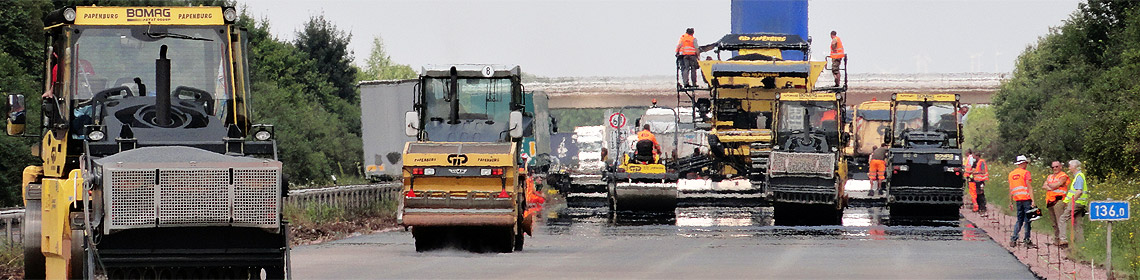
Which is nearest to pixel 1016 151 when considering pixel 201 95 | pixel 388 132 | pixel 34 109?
pixel 388 132

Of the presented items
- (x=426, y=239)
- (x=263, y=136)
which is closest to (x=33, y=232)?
(x=263, y=136)

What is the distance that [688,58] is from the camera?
42.2 meters

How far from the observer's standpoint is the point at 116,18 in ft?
57.3

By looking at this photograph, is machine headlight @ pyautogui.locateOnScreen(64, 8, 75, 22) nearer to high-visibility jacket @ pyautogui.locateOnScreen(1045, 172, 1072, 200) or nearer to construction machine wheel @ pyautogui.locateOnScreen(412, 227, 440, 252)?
construction machine wheel @ pyautogui.locateOnScreen(412, 227, 440, 252)

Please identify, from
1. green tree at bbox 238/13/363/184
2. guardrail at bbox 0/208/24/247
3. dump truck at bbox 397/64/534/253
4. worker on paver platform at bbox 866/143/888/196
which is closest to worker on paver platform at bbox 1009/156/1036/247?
dump truck at bbox 397/64/534/253

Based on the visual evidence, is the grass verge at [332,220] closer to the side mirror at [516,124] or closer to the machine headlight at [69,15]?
the side mirror at [516,124]

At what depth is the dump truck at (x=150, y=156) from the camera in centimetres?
1465

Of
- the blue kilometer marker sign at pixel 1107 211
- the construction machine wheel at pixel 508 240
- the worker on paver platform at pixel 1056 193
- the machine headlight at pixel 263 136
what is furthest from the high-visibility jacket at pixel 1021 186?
the machine headlight at pixel 263 136

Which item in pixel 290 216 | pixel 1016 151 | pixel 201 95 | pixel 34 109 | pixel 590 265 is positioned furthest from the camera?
pixel 1016 151

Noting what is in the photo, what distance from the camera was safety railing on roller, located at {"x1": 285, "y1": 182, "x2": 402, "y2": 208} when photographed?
33.5 m

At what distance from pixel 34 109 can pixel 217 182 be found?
2669cm

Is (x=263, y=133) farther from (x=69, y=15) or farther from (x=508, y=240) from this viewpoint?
(x=508, y=240)

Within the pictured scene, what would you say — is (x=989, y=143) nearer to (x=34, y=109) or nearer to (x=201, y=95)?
(x=34, y=109)

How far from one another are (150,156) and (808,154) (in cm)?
2069
